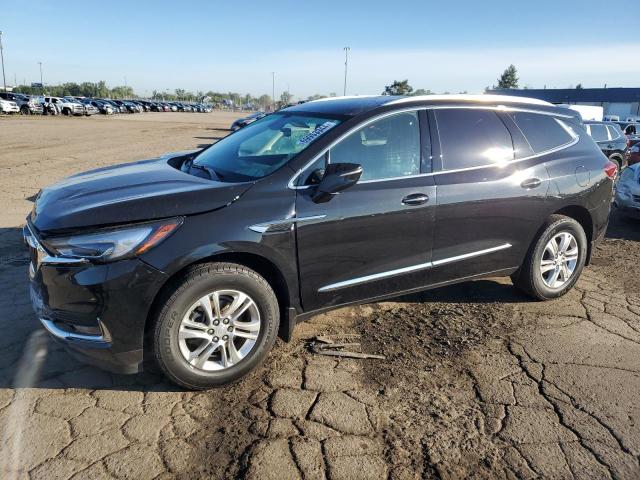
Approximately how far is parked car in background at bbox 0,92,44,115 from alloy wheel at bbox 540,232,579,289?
163 feet

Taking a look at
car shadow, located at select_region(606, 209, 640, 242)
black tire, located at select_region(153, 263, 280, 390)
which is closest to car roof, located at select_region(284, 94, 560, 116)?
black tire, located at select_region(153, 263, 280, 390)

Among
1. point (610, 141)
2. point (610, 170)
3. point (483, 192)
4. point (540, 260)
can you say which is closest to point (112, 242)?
point (483, 192)

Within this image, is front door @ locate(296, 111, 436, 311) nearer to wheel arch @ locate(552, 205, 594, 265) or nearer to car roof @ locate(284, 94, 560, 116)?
car roof @ locate(284, 94, 560, 116)

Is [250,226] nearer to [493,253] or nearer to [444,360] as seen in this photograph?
[444,360]

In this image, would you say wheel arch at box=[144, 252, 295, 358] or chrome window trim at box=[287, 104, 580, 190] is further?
chrome window trim at box=[287, 104, 580, 190]

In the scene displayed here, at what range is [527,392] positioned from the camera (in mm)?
3262

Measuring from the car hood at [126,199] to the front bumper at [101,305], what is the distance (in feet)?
0.79

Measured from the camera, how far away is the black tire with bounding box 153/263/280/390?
2.93 meters

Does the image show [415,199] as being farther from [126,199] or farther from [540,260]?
[126,199]

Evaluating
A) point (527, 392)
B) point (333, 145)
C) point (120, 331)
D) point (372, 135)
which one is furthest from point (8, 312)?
point (527, 392)

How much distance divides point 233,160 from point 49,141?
18350mm

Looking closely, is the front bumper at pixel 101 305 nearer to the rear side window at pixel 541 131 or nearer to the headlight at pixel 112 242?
the headlight at pixel 112 242

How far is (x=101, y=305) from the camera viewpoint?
2.83m

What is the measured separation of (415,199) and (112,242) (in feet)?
6.81
